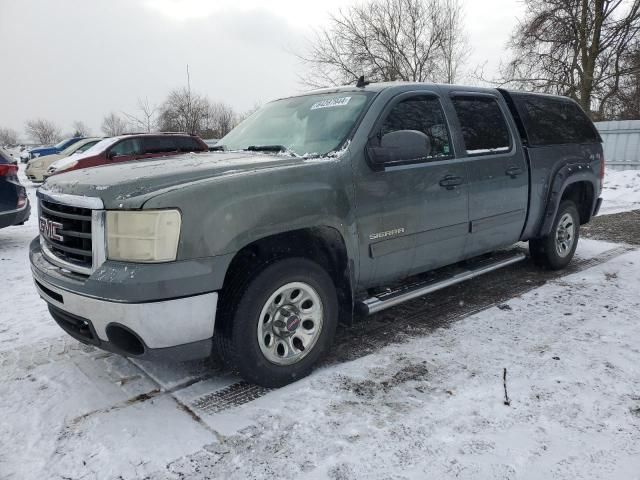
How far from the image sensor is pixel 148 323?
244 centimetres

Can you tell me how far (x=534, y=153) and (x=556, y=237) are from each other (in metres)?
1.14

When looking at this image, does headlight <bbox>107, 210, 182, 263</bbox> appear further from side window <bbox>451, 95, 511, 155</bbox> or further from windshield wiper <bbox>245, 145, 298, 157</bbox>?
side window <bbox>451, 95, 511, 155</bbox>

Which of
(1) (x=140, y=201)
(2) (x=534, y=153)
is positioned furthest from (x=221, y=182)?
(2) (x=534, y=153)

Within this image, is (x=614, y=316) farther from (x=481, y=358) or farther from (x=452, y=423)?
(x=452, y=423)

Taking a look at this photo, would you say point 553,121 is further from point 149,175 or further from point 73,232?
point 73,232

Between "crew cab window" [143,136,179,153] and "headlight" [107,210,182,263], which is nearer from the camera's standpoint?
"headlight" [107,210,182,263]

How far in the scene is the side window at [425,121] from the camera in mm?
3570

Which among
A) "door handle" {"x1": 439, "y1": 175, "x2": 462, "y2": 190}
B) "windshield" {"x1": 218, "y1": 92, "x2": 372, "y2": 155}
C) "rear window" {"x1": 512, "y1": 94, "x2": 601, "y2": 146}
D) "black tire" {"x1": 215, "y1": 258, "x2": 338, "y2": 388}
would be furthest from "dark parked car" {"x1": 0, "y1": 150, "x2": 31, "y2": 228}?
"rear window" {"x1": 512, "y1": 94, "x2": 601, "y2": 146}

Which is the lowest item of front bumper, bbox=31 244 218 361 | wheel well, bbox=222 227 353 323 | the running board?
the running board

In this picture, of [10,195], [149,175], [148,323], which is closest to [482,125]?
[149,175]

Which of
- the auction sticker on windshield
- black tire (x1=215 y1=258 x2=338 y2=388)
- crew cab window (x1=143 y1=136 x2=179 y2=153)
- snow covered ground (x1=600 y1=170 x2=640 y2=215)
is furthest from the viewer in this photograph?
crew cab window (x1=143 y1=136 x2=179 y2=153)

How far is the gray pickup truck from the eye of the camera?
96.8 inches

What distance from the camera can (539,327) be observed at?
12.6 ft

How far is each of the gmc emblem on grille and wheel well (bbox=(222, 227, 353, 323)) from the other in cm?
102
